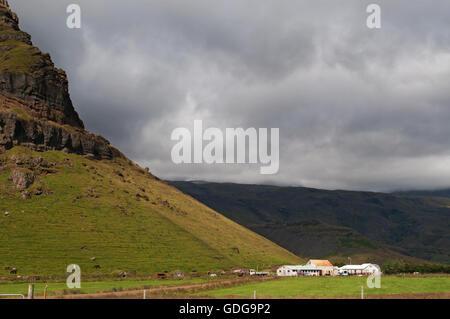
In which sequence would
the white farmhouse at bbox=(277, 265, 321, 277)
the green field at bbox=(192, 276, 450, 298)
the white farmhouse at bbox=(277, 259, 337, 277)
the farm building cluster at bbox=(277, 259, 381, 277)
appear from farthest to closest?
the farm building cluster at bbox=(277, 259, 381, 277) < the white farmhouse at bbox=(277, 259, 337, 277) < the white farmhouse at bbox=(277, 265, 321, 277) < the green field at bbox=(192, 276, 450, 298)

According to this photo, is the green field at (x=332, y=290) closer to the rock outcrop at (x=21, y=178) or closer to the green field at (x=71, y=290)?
the green field at (x=71, y=290)

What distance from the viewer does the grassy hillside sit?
132 metres

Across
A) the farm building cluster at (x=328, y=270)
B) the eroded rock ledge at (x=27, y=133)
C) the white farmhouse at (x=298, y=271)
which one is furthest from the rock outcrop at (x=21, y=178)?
the farm building cluster at (x=328, y=270)

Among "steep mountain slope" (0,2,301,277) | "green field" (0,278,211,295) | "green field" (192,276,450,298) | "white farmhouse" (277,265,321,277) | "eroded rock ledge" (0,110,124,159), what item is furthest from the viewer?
"eroded rock ledge" (0,110,124,159)

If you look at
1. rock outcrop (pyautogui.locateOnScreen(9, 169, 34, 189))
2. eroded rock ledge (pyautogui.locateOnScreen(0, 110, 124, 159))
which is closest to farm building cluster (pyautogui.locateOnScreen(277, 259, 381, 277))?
rock outcrop (pyautogui.locateOnScreen(9, 169, 34, 189))

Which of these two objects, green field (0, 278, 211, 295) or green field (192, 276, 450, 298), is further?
green field (0, 278, 211, 295)

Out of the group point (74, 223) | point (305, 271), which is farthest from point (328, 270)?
point (74, 223)

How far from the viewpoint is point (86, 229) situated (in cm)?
15288

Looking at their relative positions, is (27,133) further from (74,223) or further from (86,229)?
(86,229)

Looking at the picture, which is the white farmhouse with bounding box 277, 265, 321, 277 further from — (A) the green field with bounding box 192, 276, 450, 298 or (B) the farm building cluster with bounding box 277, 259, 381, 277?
(A) the green field with bounding box 192, 276, 450, 298

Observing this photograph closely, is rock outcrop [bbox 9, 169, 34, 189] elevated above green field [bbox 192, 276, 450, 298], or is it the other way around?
rock outcrop [bbox 9, 169, 34, 189]

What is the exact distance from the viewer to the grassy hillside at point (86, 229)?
13150 cm
